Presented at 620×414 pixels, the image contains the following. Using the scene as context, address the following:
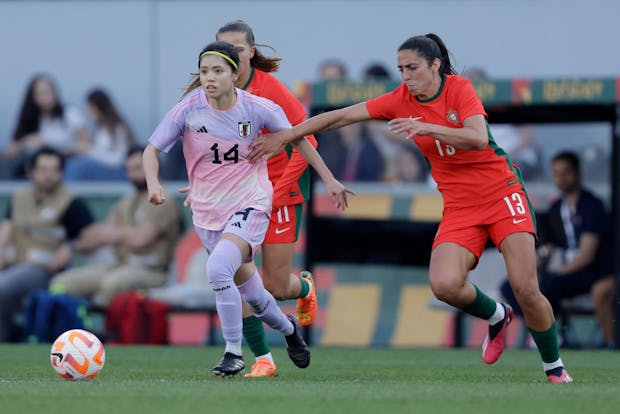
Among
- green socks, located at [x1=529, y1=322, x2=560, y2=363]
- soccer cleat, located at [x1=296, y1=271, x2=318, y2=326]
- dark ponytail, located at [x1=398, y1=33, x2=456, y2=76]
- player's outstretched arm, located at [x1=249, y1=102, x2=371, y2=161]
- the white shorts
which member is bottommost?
soccer cleat, located at [x1=296, y1=271, x2=318, y2=326]

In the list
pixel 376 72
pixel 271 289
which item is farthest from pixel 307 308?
pixel 376 72

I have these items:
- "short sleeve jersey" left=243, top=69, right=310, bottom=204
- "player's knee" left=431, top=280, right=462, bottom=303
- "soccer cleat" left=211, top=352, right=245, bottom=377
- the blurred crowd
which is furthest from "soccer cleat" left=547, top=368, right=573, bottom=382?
the blurred crowd

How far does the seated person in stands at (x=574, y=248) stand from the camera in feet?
43.9

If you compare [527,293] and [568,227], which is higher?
[527,293]

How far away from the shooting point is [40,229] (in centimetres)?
1457

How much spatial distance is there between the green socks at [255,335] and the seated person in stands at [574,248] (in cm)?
519

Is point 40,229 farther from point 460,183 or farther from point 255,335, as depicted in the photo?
point 460,183

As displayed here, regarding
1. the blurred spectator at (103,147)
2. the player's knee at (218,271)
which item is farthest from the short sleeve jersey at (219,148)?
the blurred spectator at (103,147)

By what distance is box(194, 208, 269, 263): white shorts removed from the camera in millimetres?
8078

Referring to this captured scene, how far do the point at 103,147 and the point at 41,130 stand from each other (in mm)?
828

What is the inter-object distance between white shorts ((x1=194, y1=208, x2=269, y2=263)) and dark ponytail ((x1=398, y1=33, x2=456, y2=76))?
4.24ft

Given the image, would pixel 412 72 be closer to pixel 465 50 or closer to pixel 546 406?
pixel 546 406

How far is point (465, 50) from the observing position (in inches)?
646

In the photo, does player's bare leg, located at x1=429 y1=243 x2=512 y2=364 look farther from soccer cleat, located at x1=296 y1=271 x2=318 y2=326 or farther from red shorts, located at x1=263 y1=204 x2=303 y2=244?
soccer cleat, located at x1=296 y1=271 x2=318 y2=326
